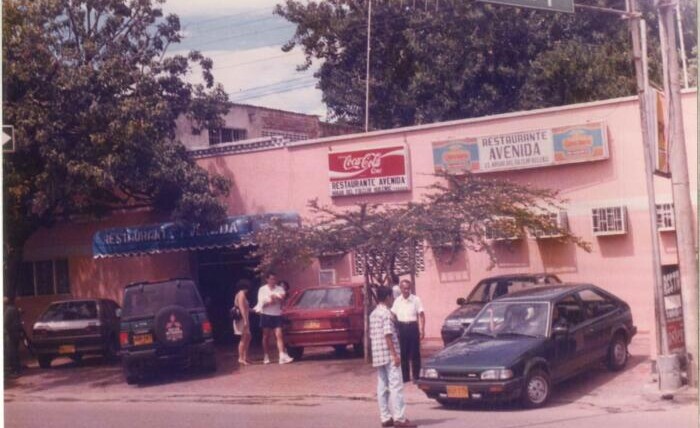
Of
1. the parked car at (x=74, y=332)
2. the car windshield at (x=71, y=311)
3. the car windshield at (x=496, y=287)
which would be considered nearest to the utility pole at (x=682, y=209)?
the car windshield at (x=496, y=287)

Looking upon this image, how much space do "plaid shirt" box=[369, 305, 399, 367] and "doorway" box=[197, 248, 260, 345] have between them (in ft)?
41.9

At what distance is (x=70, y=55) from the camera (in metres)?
19.7

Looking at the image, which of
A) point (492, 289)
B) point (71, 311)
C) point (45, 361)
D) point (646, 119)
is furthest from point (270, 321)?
point (646, 119)

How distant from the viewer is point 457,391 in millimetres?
12680

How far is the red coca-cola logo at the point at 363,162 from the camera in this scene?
2222 centimetres

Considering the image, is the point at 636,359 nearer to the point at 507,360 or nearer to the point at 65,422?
the point at 507,360

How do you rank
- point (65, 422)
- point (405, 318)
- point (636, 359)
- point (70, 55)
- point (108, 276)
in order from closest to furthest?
1. point (65, 422)
2. point (405, 318)
3. point (636, 359)
4. point (70, 55)
5. point (108, 276)

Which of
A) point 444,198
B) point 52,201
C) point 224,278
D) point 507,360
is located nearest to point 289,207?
point 224,278

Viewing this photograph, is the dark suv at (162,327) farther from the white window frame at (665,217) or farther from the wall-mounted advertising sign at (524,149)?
the white window frame at (665,217)

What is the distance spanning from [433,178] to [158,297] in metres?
6.89

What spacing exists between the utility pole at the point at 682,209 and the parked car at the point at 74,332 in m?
12.5

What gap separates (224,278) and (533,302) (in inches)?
480

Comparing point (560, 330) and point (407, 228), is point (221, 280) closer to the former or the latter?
point (407, 228)

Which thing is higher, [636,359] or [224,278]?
[224,278]
